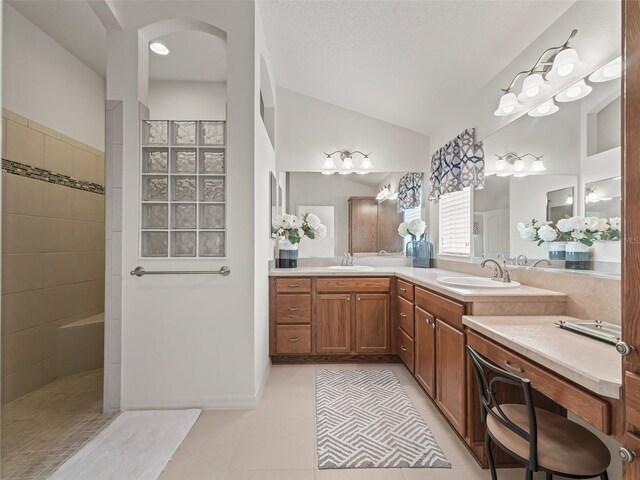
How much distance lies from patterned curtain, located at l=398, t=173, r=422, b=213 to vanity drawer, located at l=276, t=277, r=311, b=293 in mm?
1481

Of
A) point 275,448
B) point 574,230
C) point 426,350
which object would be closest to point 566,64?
point 574,230

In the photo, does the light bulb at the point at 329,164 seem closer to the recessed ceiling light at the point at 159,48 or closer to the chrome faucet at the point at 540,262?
the recessed ceiling light at the point at 159,48

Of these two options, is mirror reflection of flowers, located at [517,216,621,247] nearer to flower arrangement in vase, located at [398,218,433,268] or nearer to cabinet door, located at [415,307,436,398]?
cabinet door, located at [415,307,436,398]

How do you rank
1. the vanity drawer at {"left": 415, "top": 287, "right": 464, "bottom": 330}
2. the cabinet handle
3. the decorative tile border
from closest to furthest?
1. the cabinet handle
2. the vanity drawer at {"left": 415, "top": 287, "right": 464, "bottom": 330}
3. the decorative tile border

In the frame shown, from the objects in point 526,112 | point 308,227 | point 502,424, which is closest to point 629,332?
point 502,424

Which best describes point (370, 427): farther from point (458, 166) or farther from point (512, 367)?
point (458, 166)

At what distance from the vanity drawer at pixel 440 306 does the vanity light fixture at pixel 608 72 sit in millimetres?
1316

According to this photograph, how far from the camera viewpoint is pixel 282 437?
Answer: 1.91 m

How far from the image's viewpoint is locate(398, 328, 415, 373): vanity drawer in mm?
2625

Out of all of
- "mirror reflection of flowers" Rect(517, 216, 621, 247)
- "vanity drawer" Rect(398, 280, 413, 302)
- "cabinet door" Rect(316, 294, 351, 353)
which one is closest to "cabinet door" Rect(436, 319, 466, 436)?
"vanity drawer" Rect(398, 280, 413, 302)

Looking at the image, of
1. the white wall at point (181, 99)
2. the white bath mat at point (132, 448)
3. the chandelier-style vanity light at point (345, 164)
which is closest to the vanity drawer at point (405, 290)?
the chandelier-style vanity light at point (345, 164)

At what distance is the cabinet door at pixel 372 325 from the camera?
2.99 meters

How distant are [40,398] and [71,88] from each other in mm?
2579

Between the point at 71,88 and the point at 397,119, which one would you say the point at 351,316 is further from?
the point at 71,88
